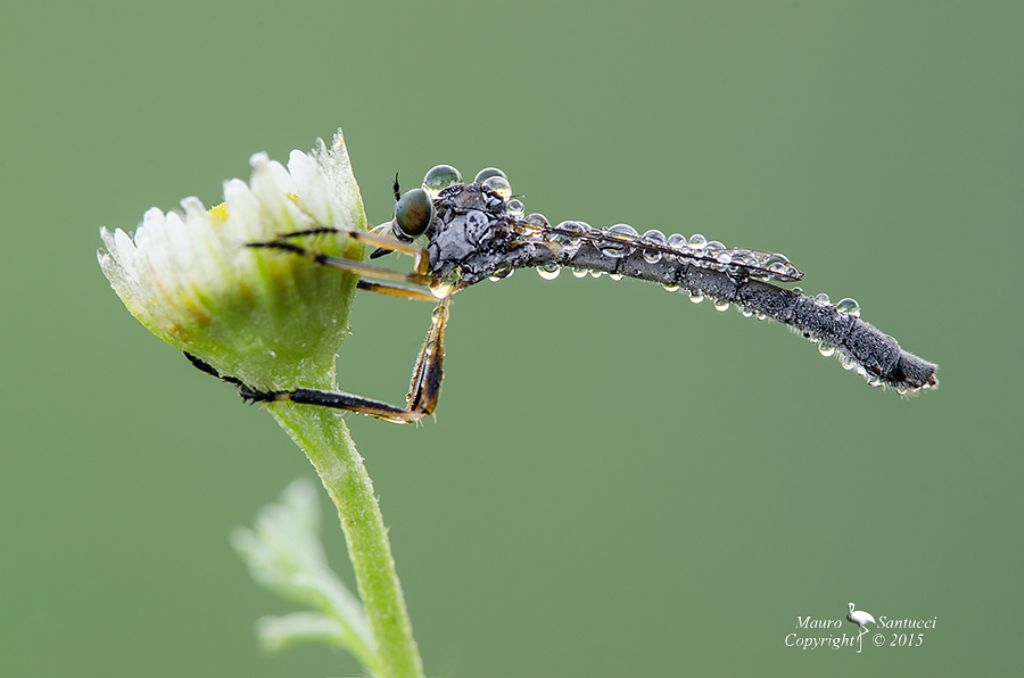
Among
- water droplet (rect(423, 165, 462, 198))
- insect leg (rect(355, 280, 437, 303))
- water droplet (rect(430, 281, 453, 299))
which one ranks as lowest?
insect leg (rect(355, 280, 437, 303))

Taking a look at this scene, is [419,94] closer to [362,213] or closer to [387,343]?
[387,343]

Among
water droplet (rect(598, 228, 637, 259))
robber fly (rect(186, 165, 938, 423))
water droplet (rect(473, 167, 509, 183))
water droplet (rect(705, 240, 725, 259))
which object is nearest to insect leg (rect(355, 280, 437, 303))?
robber fly (rect(186, 165, 938, 423))

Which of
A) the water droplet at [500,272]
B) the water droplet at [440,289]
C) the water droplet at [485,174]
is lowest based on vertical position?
the water droplet at [440,289]

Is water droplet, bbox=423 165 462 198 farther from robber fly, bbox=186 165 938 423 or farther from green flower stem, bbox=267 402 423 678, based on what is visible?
green flower stem, bbox=267 402 423 678

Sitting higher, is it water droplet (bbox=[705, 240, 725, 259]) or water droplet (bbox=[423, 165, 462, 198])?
water droplet (bbox=[423, 165, 462, 198])

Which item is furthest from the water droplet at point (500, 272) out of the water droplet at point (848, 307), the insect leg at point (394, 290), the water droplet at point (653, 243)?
the water droplet at point (848, 307)

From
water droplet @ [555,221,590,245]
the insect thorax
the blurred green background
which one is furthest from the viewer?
the blurred green background

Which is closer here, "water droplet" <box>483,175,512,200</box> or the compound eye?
the compound eye

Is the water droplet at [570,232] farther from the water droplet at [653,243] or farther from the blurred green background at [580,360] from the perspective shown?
the blurred green background at [580,360]

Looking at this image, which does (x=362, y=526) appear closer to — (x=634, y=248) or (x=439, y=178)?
(x=439, y=178)
